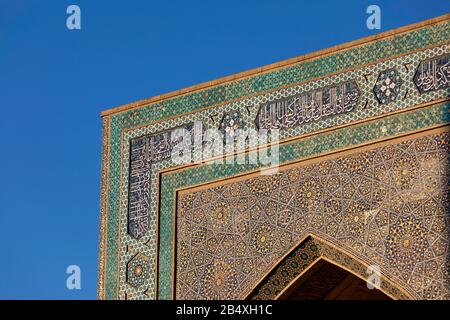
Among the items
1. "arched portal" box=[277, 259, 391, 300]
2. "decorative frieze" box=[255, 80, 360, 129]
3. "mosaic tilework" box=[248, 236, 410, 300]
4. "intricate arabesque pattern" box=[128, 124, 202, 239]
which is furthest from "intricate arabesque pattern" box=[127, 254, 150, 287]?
"decorative frieze" box=[255, 80, 360, 129]

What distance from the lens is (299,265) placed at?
9445mm

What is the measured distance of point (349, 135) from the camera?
932 centimetres

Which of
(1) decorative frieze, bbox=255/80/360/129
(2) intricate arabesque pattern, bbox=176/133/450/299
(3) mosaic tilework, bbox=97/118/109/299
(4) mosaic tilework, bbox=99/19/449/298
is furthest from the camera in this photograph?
(3) mosaic tilework, bbox=97/118/109/299

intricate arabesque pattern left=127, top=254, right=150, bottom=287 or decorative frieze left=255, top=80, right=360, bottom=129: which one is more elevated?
decorative frieze left=255, top=80, right=360, bottom=129

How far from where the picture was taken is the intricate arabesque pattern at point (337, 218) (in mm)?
8891

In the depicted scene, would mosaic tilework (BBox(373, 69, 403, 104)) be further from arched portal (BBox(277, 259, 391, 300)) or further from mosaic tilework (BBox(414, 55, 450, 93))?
arched portal (BBox(277, 259, 391, 300))

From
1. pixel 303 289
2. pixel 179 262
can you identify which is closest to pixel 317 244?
pixel 303 289

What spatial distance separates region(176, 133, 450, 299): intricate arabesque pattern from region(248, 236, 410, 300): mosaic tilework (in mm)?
53

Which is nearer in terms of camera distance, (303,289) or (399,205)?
(399,205)

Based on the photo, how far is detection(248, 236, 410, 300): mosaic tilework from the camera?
30.2 feet

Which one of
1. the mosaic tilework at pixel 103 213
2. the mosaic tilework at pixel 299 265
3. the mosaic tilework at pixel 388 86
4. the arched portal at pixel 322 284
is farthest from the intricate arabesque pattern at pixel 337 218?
the mosaic tilework at pixel 103 213

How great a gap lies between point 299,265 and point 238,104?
1.14 meters

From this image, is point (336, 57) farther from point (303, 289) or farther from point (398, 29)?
point (303, 289)
